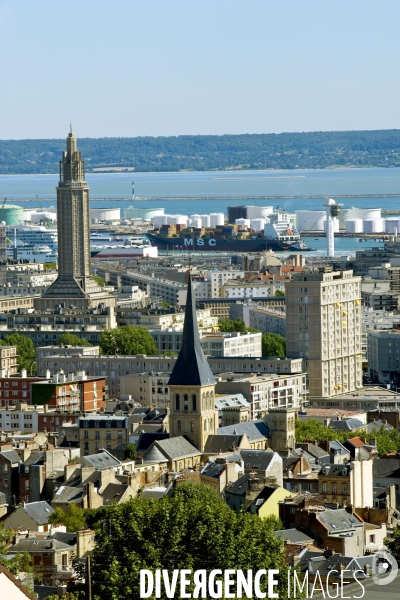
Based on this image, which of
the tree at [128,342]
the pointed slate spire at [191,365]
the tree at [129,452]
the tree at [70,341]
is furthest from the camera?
the tree at [70,341]

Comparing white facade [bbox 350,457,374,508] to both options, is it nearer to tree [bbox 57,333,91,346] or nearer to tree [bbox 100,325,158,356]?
tree [bbox 100,325,158,356]

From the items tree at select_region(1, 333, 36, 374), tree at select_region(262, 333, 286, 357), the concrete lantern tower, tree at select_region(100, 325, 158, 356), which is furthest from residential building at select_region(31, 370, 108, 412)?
the concrete lantern tower

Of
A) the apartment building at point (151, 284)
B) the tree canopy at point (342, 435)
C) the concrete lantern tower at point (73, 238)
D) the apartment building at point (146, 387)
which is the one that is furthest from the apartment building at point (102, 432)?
the apartment building at point (151, 284)

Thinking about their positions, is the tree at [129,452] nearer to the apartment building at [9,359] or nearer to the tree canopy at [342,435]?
the tree canopy at [342,435]

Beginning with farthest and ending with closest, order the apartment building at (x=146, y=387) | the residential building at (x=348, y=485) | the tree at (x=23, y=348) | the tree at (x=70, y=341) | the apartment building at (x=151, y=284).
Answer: the apartment building at (x=151, y=284)
the tree at (x=70, y=341)
the tree at (x=23, y=348)
the apartment building at (x=146, y=387)
the residential building at (x=348, y=485)

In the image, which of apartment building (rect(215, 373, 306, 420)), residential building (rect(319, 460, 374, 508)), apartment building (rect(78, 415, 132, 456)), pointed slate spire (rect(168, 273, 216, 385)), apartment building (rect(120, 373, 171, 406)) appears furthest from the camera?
apartment building (rect(120, 373, 171, 406))

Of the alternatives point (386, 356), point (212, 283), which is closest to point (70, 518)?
point (386, 356)

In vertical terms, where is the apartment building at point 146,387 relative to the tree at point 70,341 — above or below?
above
